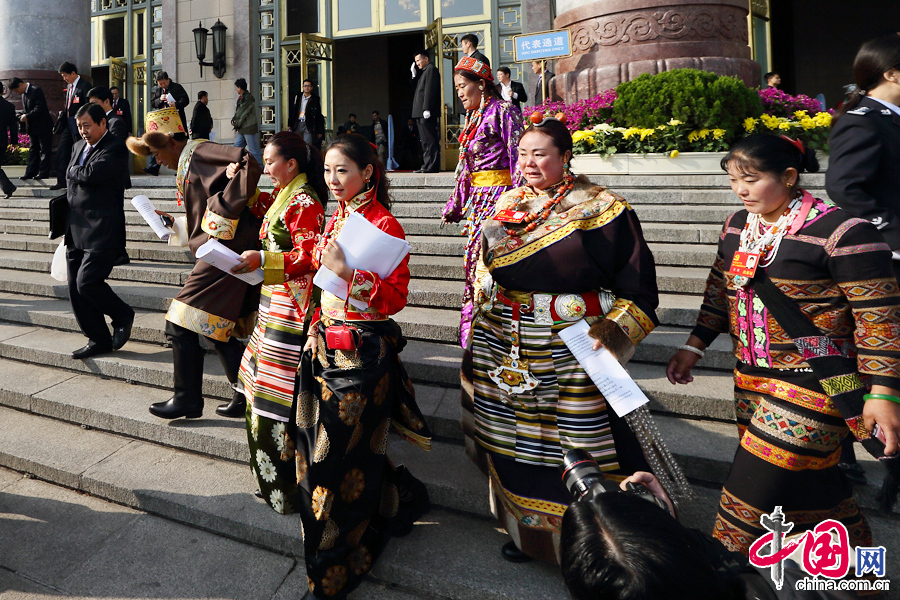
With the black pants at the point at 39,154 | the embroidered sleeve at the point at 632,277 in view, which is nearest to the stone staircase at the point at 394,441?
the embroidered sleeve at the point at 632,277

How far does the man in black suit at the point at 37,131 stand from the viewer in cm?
1088

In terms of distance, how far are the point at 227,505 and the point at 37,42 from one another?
1295 centimetres

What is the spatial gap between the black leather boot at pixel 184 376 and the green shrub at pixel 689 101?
5650mm

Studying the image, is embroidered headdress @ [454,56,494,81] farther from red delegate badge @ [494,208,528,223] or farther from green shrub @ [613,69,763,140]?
green shrub @ [613,69,763,140]

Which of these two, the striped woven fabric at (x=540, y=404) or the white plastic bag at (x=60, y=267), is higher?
the white plastic bag at (x=60, y=267)

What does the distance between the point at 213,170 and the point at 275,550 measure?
2.04 metres

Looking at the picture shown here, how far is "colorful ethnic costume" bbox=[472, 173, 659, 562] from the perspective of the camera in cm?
244

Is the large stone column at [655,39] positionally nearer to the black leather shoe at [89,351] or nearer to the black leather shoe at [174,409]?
the black leather shoe at [89,351]

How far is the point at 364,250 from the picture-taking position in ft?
8.26

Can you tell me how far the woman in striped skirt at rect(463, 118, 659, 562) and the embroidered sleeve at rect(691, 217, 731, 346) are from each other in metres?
0.21

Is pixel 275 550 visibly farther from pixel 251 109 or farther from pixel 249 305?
pixel 251 109

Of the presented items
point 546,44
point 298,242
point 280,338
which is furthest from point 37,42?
point 280,338

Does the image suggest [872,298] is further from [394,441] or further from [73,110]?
[73,110]

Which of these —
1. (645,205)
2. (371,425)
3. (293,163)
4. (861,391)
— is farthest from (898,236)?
(645,205)
